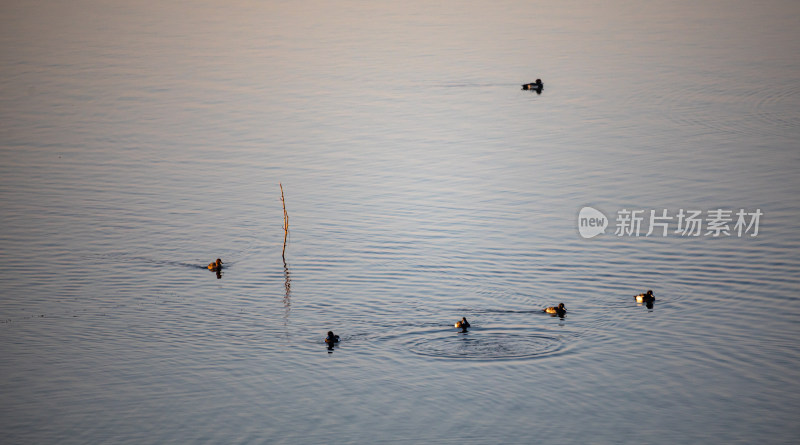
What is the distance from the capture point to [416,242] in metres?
48.4

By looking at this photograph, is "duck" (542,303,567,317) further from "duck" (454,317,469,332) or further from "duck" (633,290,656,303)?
"duck" (454,317,469,332)

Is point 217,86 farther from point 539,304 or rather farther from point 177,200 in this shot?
point 539,304

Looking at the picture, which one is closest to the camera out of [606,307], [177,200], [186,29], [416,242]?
[606,307]

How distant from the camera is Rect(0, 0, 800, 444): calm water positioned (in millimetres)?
32375

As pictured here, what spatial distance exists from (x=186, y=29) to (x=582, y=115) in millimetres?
50640

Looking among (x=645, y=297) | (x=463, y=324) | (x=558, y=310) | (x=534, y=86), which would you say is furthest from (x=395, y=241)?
(x=534, y=86)

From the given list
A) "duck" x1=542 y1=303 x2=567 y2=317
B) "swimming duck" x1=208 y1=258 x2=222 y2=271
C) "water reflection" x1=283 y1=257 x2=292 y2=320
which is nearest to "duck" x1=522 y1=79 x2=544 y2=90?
"water reflection" x1=283 y1=257 x2=292 y2=320

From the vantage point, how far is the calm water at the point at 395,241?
3238 cm

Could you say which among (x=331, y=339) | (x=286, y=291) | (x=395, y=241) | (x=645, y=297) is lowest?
(x=331, y=339)

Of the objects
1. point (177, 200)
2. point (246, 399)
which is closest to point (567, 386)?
point (246, 399)

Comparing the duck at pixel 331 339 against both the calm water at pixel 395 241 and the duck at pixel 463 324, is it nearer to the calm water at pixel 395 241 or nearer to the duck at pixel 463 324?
the calm water at pixel 395 241

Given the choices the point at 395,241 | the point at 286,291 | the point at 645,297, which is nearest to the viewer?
the point at 645,297

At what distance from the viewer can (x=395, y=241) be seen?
48.5 meters

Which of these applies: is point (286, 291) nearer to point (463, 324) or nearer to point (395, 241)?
point (395, 241)
